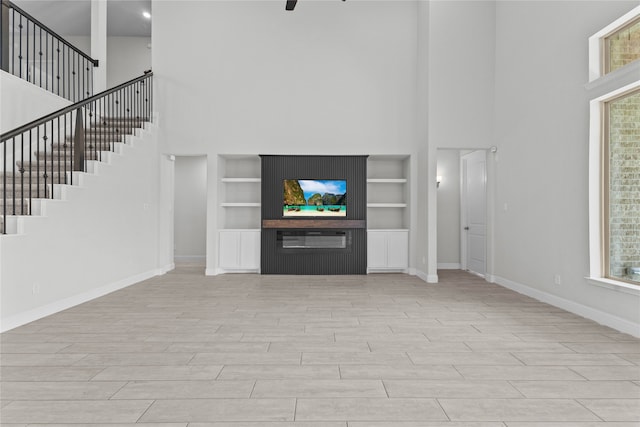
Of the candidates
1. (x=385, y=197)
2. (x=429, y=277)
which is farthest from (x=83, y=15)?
(x=429, y=277)

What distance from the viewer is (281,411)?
2.35 m

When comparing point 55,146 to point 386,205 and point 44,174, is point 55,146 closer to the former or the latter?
point 44,174

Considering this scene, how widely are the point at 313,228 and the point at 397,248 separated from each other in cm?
164

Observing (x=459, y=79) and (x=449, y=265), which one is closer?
(x=459, y=79)

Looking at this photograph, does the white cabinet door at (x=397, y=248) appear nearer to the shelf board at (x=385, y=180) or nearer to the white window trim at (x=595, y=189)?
the shelf board at (x=385, y=180)

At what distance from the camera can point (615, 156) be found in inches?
169

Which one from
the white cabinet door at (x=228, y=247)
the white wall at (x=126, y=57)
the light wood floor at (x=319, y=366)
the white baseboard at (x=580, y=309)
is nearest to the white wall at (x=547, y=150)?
the white baseboard at (x=580, y=309)

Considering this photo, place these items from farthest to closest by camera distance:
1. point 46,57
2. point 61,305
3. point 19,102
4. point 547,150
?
point 46,57
point 19,102
point 547,150
point 61,305

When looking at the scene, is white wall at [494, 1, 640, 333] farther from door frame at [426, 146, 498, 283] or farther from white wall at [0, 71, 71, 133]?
white wall at [0, 71, 71, 133]

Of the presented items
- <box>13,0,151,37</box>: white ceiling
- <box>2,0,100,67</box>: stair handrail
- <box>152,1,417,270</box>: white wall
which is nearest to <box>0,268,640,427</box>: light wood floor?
<box>152,1,417,270</box>: white wall

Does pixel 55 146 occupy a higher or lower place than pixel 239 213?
higher

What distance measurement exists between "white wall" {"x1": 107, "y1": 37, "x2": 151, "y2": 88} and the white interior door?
27.7 feet

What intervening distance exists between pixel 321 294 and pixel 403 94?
4.16 meters

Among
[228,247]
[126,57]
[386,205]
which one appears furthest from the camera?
[126,57]
